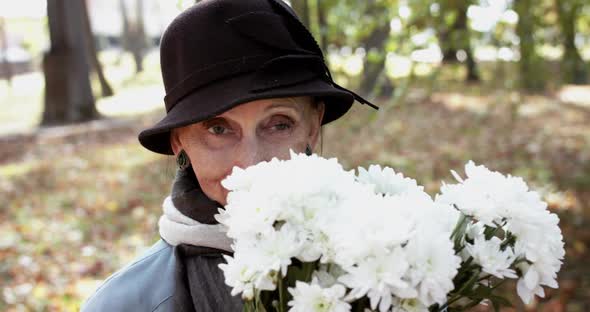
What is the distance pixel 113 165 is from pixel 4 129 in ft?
27.2

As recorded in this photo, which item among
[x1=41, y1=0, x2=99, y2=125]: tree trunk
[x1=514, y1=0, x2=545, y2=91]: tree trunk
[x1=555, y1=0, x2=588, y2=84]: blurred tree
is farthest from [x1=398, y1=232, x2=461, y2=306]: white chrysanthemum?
[x1=41, y1=0, x2=99, y2=125]: tree trunk

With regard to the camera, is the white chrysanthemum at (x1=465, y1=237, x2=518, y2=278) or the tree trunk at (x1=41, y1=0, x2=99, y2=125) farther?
the tree trunk at (x1=41, y1=0, x2=99, y2=125)

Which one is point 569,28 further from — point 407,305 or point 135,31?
point 135,31

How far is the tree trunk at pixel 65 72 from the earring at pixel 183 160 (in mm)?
14804

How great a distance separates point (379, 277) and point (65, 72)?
16.3 meters

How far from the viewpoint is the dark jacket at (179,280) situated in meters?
1.79

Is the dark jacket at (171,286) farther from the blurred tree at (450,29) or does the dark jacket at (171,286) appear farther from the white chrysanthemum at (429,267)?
the blurred tree at (450,29)

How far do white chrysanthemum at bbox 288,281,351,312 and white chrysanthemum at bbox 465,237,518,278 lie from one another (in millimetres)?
256

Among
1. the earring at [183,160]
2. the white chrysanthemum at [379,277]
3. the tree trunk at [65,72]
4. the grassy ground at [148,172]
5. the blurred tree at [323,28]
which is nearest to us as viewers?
the white chrysanthemum at [379,277]

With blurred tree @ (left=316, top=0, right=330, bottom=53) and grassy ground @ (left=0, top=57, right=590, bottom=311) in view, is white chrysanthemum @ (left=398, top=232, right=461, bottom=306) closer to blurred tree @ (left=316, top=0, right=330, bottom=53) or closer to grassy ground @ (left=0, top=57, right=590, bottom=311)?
grassy ground @ (left=0, top=57, right=590, bottom=311)

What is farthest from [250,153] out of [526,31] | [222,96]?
[526,31]

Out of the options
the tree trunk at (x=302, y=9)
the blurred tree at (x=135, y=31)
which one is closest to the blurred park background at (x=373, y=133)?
the tree trunk at (x=302, y=9)

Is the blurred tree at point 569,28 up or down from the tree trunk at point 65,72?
up

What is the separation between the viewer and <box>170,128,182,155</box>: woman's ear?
1940 millimetres
